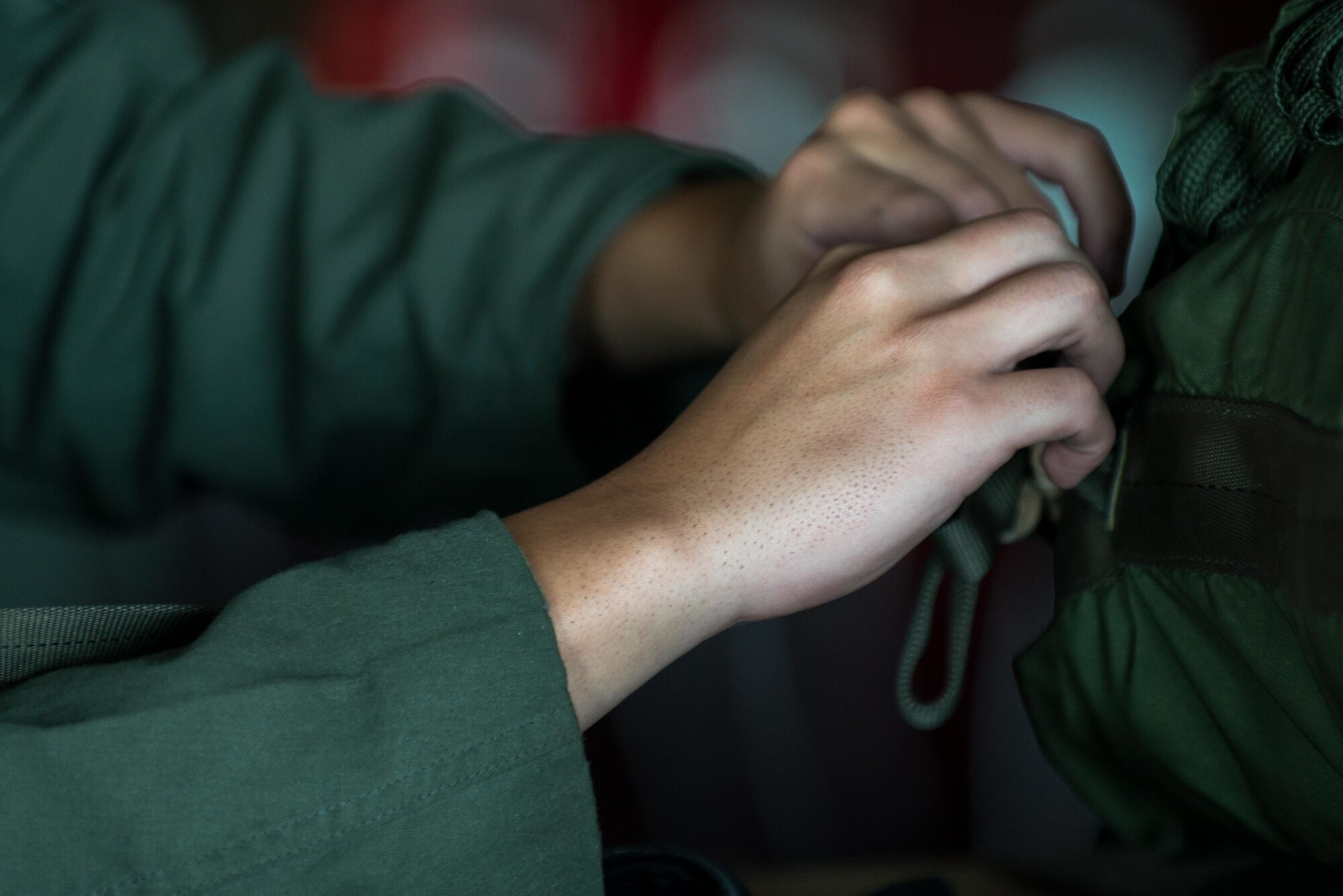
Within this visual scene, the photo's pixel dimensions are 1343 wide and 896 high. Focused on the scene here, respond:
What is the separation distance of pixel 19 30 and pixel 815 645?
67 centimetres

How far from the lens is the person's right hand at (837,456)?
14.0 inches

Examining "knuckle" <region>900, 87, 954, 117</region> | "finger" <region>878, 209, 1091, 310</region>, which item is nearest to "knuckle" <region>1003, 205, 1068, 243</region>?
"finger" <region>878, 209, 1091, 310</region>

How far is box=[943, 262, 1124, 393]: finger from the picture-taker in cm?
37

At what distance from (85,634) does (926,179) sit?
1.14ft

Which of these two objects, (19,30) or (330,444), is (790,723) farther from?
(19,30)

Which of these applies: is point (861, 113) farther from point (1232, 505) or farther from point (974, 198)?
point (1232, 505)

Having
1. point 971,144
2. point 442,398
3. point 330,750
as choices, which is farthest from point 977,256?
point 442,398

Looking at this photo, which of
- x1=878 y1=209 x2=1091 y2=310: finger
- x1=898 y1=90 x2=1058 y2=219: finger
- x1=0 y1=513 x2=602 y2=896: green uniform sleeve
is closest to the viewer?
x1=0 y1=513 x2=602 y2=896: green uniform sleeve

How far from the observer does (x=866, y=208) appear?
487mm

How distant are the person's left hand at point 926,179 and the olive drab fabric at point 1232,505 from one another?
50 mm

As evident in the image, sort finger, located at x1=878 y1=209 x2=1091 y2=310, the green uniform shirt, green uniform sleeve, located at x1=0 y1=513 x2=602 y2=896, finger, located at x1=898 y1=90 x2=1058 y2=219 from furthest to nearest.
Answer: the green uniform shirt < finger, located at x1=898 y1=90 x2=1058 y2=219 < finger, located at x1=878 y1=209 x2=1091 y2=310 < green uniform sleeve, located at x1=0 y1=513 x2=602 y2=896

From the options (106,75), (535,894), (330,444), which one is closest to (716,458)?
(535,894)

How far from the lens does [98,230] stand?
2.29ft

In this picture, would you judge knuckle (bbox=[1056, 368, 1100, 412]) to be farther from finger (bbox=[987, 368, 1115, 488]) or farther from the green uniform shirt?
the green uniform shirt
